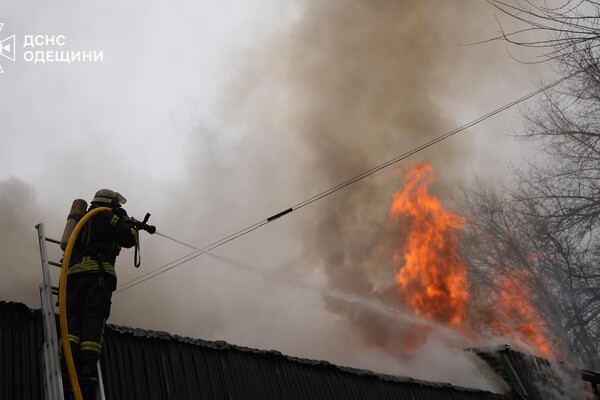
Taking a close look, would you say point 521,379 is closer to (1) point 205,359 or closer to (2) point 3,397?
(1) point 205,359

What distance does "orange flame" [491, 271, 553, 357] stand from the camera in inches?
899

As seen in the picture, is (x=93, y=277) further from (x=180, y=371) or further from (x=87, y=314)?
(x=180, y=371)

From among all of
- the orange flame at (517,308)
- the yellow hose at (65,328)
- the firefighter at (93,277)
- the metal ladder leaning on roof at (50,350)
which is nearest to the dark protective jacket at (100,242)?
the firefighter at (93,277)

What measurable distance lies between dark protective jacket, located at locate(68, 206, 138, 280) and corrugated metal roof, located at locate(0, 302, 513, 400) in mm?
629

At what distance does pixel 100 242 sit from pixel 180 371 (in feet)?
5.79

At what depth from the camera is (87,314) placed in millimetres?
5340

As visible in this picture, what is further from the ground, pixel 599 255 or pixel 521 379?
pixel 599 255

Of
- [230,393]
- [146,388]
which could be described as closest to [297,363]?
[230,393]

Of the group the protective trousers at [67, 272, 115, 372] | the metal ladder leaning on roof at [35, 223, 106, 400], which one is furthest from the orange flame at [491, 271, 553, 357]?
the metal ladder leaning on roof at [35, 223, 106, 400]

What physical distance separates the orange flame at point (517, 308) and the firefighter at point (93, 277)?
62.0 ft

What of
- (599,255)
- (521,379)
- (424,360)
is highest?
(599,255)

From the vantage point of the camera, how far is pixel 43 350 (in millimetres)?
5234

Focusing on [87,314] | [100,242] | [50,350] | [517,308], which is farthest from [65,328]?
[517,308]

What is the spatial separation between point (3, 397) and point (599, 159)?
1340 centimetres
